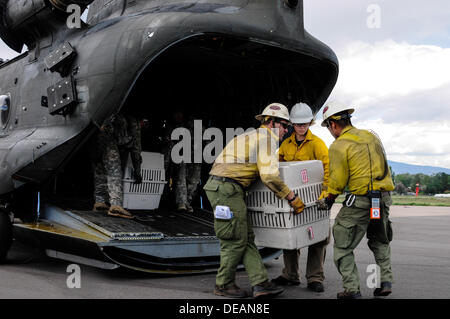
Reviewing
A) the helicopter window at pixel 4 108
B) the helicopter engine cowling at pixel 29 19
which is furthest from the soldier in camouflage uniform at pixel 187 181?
the helicopter window at pixel 4 108

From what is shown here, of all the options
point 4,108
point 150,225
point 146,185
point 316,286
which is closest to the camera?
point 316,286

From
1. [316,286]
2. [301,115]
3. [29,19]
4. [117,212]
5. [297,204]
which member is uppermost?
[29,19]

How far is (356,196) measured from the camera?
4516 mm

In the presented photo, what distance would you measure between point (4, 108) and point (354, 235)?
543 cm

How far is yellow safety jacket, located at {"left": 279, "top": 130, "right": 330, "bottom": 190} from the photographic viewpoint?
5.41 metres

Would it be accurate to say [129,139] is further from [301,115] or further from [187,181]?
[301,115]

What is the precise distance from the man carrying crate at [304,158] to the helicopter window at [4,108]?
4.18m

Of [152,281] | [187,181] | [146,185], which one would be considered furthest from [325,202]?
[187,181]

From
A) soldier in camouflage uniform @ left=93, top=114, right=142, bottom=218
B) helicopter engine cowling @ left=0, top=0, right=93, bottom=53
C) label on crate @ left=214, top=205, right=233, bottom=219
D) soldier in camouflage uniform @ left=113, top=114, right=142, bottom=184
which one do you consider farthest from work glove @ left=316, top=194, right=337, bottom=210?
Answer: helicopter engine cowling @ left=0, top=0, right=93, bottom=53

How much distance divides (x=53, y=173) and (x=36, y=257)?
178 centimetres

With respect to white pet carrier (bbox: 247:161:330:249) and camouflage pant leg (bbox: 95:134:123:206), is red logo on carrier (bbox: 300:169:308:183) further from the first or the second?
camouflage pant leg (bbox: 95:134:123:206)
